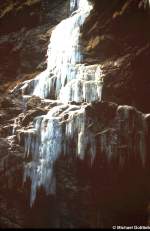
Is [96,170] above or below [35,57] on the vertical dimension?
below

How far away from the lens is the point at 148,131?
41.7ft

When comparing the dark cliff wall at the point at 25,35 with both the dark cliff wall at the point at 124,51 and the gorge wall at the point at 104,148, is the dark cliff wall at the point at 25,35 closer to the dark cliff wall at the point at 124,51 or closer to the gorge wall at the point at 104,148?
the gorge wall at the point at 104,148

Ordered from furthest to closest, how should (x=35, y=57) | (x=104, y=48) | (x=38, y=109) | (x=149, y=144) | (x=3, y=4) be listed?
(x=3, y=4) < (x=35, y=57) < (x=104, y=48) < (x=38, y=109) < (x=149, y=144)

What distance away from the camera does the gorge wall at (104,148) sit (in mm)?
12594

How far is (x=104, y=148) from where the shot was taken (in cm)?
1253

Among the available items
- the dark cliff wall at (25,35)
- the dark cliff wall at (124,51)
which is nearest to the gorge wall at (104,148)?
the dark cliff wall at (124,51)

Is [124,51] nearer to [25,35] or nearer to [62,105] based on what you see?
[62,105]

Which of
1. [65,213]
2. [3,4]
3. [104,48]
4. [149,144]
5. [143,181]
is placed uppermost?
[3,4]

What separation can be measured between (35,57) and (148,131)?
519 cm

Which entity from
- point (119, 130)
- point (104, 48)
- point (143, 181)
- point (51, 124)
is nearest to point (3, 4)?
point (104, 48)

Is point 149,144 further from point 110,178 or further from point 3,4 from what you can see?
point 3,4

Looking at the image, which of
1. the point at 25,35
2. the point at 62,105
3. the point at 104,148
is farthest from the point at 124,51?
the point at 25,35

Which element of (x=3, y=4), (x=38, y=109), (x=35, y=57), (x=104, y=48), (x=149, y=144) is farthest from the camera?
(x=3, y=4)

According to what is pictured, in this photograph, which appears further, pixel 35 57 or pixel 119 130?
pixel 35 57
